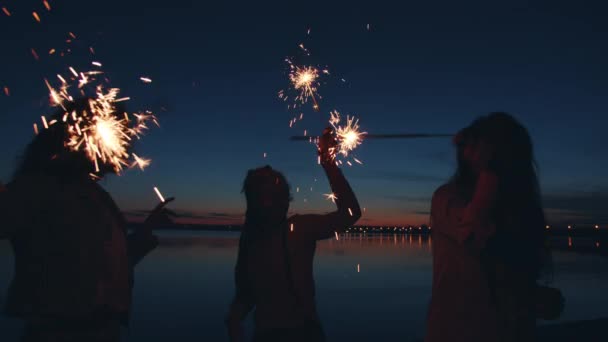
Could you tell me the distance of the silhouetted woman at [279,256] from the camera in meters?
2.87

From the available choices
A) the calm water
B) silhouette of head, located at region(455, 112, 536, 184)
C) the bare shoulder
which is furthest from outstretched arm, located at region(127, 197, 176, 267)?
the calm water

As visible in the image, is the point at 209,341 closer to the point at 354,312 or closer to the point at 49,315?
the point at 354,312

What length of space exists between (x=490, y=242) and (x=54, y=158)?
98.0 inches

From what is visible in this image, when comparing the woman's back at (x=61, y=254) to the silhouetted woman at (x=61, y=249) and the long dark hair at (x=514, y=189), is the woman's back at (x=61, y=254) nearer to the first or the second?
the silhouetted woman at (x=61, y=249)

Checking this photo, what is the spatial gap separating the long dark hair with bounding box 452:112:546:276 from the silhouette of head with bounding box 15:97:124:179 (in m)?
2.29

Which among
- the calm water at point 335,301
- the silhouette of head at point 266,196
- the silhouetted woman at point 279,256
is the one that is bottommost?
the calm water at point 335,301

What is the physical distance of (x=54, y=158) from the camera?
254 cm

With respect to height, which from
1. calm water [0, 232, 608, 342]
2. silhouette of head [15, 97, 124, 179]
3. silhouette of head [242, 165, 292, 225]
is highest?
silhouette of head [15, 97, 124, 179]

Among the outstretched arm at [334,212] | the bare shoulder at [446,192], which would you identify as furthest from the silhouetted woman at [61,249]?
the bare shoulder at [446,192]

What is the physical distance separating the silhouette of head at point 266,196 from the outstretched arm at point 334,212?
137 mm

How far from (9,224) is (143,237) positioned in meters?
0.93

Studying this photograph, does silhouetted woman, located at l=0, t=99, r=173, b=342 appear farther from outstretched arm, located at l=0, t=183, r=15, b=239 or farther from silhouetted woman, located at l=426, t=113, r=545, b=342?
silhouetted woman, located at l=426, t=113, r=545, b=342

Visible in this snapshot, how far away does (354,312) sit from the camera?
52.6 feet

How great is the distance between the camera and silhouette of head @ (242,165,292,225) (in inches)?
126
